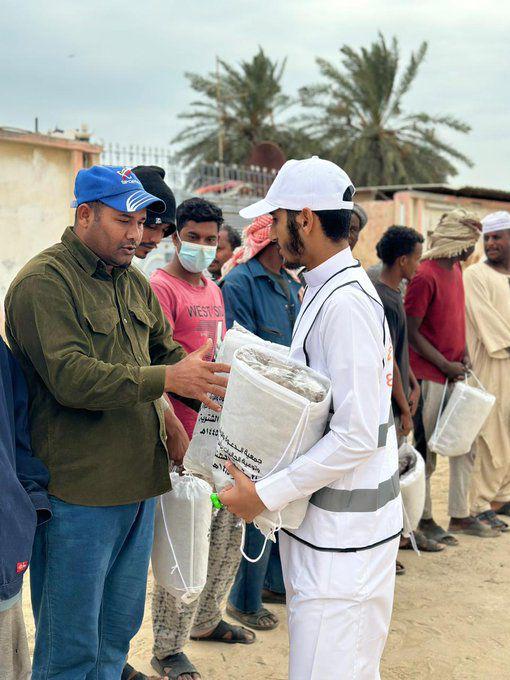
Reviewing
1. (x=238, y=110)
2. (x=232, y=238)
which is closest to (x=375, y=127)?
(x=238, y=110)

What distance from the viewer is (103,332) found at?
2689 mm

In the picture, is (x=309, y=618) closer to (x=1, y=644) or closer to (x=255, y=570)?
(x=1, y=644)

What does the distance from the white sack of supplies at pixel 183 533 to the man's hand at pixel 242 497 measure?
0.89 meters

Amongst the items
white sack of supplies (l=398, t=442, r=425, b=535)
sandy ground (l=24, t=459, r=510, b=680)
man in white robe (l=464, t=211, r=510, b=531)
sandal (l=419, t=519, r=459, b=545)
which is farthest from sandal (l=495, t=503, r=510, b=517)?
white sack of supplies (l=398, t=442, r=425, b=535)

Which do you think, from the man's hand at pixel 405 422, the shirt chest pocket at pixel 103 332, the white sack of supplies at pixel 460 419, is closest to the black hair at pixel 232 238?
the white sack of supplies at pixel 460 419

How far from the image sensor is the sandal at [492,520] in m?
6.40

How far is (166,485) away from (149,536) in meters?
0.25

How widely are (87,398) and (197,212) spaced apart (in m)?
1.78

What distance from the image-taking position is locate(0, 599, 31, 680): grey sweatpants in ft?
7.73

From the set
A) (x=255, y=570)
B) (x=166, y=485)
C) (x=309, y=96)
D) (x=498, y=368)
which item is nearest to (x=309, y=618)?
(x=166, y=485)

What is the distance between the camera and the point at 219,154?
2392 centimetres

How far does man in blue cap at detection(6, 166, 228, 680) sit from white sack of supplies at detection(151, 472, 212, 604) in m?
0.37

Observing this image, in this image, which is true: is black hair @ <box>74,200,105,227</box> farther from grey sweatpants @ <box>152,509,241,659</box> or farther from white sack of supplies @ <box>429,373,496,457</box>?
white sack of supplies @ <box>429,373,496,457</box>

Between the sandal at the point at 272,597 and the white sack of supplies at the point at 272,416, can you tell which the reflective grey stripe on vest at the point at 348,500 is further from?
the sandal at the point at 272,597
